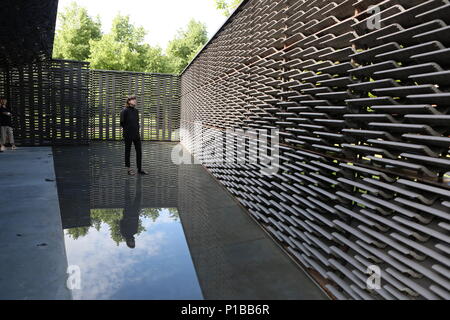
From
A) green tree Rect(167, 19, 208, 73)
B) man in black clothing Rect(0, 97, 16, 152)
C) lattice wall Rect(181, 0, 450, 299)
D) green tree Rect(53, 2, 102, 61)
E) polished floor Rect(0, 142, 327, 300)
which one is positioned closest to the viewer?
lattice wall Rect(181, 0, 450, 299)

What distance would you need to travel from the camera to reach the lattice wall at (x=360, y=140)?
1948 millimetres

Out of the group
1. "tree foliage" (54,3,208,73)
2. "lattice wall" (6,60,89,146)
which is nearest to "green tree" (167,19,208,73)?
"tree foliage" (54,3,208,73)

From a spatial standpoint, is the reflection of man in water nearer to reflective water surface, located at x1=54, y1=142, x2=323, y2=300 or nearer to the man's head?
reflective water surface, located at x1=54, y1=142, x2=323, y2=300

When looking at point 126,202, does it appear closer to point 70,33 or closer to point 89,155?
point 89,155

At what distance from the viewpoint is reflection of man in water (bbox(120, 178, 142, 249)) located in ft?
13.3

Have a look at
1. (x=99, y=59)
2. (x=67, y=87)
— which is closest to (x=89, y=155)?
(x=67, y=87)

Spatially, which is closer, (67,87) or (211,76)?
(211,76)

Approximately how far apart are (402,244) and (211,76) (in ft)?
23.9

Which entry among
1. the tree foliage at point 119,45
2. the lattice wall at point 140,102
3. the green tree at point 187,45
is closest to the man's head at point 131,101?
the lattice wall at point 140,102

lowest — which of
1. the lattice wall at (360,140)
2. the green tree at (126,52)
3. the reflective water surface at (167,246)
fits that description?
the reflective water surface at (167,246)

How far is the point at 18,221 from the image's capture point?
420 cm

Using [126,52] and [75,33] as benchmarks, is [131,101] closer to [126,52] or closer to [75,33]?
[126,52]

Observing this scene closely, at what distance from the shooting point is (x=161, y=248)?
3.76m

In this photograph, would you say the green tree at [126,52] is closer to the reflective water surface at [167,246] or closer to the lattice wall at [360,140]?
the reflective water surface at [167,246]
